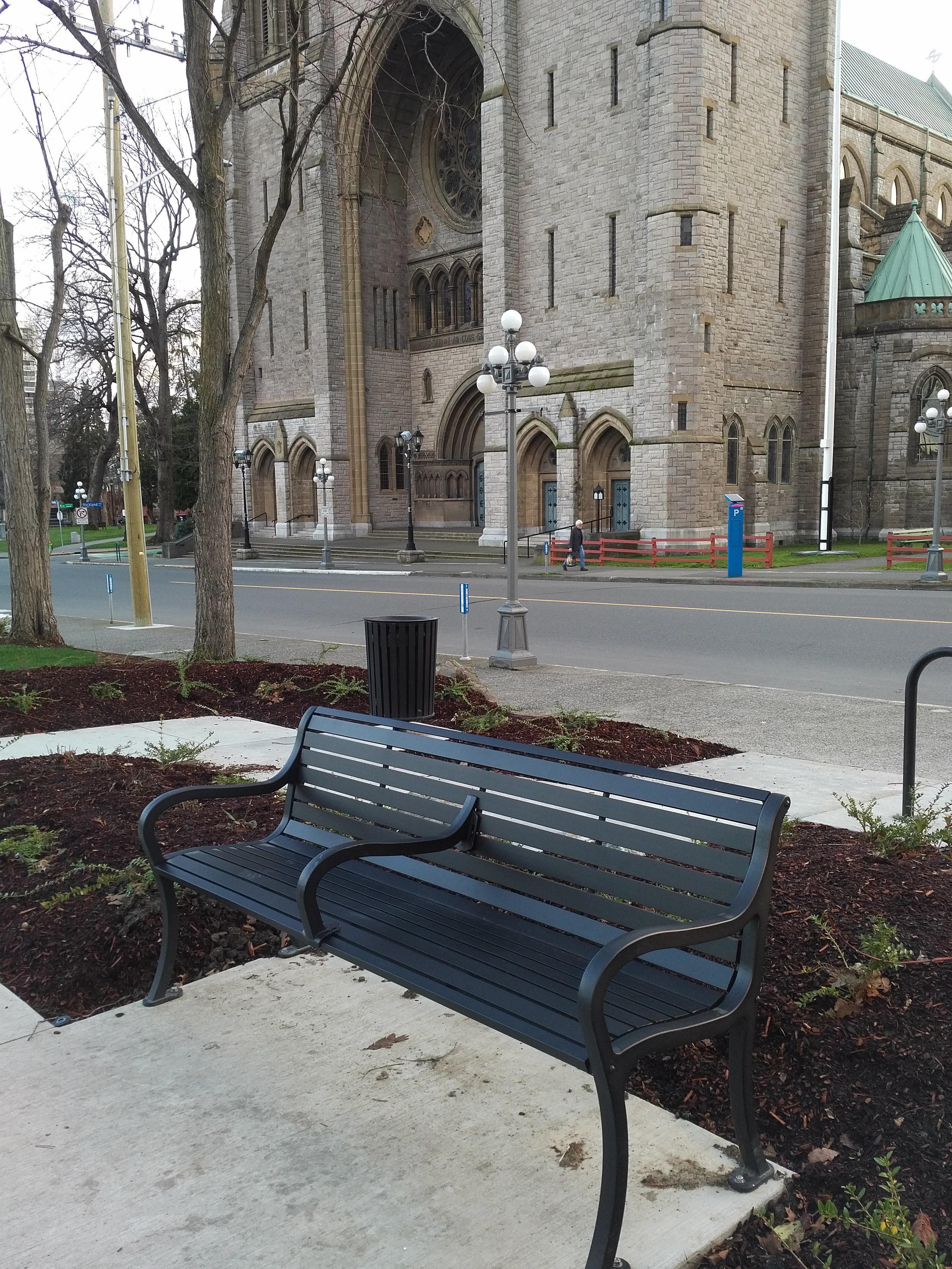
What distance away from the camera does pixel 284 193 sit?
9.71 meters

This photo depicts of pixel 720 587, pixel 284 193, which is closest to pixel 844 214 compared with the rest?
pixel 720 587

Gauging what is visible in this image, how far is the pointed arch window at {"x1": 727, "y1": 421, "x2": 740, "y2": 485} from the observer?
32.5 metres

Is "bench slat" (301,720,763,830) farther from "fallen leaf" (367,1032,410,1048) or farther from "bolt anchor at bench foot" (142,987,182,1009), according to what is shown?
"bolt anchor at bench foot" (142,987,182,1009)

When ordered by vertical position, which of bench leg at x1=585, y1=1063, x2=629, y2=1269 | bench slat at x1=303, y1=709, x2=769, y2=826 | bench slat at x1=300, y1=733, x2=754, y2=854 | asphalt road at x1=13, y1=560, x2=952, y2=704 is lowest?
asphalt road at x1=13, y1=560, x2=952, y2=704

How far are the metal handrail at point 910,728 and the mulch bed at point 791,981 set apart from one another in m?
0.54

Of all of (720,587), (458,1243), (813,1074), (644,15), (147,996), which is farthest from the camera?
(644,15)

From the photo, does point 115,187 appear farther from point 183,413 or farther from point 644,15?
point 183,413

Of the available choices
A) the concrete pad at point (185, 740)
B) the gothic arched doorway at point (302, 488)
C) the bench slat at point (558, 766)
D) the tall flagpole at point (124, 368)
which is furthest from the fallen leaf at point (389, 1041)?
the gothic arched doorway at point (302, 488)

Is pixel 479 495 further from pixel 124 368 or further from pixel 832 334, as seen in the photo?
pixel 124 368

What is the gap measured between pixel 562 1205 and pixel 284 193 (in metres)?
9.40

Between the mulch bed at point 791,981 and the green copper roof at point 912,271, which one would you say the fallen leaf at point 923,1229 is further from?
the green copper roof at point 912,271

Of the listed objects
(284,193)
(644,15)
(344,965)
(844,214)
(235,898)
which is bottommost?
(344,965)

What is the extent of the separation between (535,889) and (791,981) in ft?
3.17

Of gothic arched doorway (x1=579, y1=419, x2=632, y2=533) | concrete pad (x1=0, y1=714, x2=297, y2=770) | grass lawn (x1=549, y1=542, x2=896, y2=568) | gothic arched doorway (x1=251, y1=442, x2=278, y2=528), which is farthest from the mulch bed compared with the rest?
gothic arched doorway (x1=251, y1=442, x2=278, y2=528)
